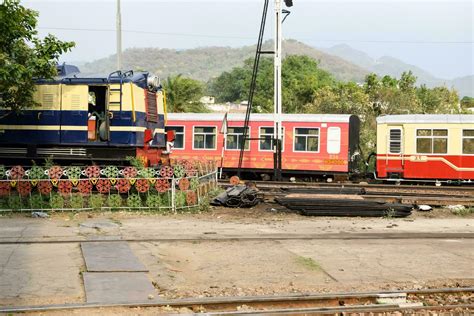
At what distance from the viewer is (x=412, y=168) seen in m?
24.1

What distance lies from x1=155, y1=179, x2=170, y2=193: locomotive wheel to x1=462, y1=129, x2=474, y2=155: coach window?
12779 millimetres

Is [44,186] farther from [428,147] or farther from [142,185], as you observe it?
[428,147]

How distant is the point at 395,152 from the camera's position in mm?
24281

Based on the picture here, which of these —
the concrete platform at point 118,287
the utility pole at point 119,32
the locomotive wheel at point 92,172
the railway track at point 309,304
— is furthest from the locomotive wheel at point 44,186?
the utility pole at point 119,32

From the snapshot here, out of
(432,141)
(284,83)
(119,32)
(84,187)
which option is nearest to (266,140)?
(432,141)

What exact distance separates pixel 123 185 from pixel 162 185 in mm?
950

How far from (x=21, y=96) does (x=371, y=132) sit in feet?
78.1

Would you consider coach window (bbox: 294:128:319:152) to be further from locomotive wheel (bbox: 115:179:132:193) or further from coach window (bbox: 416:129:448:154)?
locomotive wheel (bbox: 115:179:132:193)

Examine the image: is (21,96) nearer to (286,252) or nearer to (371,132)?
(286,252)

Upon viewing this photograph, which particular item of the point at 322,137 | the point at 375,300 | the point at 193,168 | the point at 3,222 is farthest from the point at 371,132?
the point at 375,300

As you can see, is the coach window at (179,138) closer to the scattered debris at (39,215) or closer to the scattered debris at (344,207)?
the scattered debris at (344,207)

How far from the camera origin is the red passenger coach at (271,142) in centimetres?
2494

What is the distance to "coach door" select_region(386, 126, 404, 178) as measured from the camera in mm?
24188

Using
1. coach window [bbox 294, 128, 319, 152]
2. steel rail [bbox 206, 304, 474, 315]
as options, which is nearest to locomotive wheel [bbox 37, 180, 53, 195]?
steel rail [bbox 206, 304, 474, 315]
